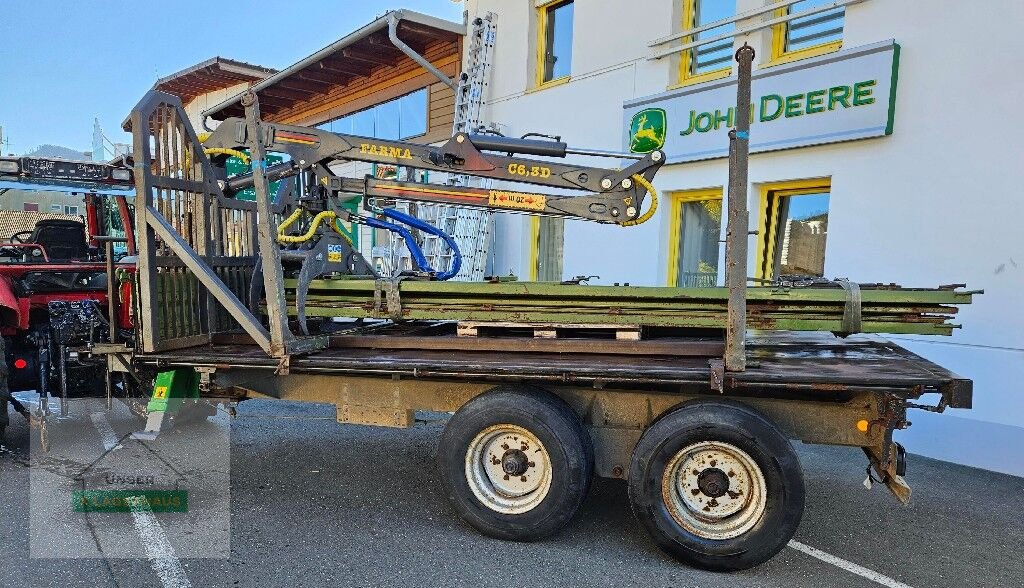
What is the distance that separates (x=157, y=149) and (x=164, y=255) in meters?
0.77

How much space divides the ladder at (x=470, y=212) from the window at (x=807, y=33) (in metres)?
4.58

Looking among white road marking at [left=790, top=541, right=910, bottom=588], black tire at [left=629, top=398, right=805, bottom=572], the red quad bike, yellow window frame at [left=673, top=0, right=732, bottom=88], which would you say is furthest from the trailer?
yellow window frame at [left=673, top=0, right=732, bottom=88]

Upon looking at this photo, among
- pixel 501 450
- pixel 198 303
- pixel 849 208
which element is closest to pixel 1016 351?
pixel 849 208

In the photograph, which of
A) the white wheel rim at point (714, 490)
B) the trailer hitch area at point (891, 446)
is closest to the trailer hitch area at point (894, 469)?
the trailer hitch area at point (891, 446)

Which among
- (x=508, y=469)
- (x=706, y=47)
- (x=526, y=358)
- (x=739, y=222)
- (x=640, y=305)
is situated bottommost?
(x=508, y=469)

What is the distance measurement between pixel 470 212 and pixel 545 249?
1.32 metres

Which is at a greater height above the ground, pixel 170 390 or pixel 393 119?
pixel 393 119

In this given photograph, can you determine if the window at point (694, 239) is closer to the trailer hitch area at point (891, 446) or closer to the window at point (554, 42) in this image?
the window at point (554, 42)

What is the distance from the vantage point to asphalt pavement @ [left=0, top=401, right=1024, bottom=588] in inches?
133

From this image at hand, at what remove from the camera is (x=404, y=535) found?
3855 millimetres

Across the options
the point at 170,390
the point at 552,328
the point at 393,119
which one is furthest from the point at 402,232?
the point at 393,119

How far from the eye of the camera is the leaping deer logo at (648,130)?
7676mm

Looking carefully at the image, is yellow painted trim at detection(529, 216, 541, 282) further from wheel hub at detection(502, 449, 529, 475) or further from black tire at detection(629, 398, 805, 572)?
black tire at detection(629, 398, 805, 572)

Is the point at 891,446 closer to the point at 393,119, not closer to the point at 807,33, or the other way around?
the point at 807,33
